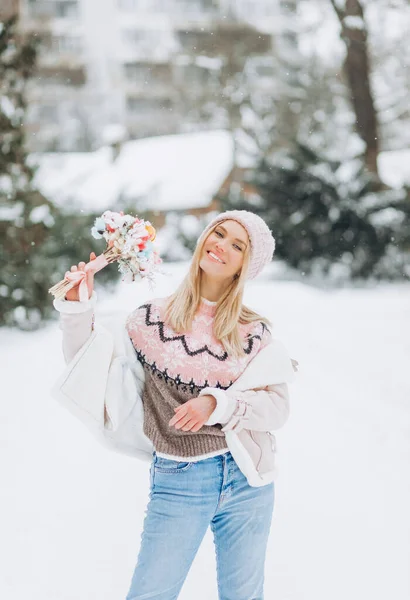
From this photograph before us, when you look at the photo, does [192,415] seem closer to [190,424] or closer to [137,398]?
[190,424]

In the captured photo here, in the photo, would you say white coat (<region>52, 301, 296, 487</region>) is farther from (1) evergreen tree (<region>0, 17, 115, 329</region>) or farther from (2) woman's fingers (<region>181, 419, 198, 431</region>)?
(1) evergreen tree (<region>0, 17, 115, 329</region>)

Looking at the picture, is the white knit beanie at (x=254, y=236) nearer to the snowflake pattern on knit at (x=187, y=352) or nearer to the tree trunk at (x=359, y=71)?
the snowflake pattern on knit at (x=187, y=352)

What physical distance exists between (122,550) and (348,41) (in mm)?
9910

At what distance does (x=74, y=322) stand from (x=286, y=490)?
2537mm

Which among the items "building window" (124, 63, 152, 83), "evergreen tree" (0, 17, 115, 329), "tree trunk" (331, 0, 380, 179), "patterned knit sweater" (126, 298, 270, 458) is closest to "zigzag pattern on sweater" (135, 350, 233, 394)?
"patterned knit sweater" (126, 298, 270, 458)

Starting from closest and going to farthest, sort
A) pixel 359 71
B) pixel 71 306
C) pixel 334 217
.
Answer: pixel 71 306 → pixel 334 217 → pixel 359 71

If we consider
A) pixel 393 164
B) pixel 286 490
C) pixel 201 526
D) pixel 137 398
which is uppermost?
pixel 393 164

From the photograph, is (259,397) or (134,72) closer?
(259,397)

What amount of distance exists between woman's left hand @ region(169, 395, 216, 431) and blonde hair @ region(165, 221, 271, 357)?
19 cm

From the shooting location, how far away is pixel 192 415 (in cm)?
174

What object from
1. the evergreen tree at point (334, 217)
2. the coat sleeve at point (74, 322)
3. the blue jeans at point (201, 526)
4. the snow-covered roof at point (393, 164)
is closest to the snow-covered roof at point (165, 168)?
the snow-covered roof at point (393, 164)

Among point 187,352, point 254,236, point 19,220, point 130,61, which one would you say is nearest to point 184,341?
point 187,352

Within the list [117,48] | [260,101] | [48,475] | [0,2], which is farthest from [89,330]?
[117,48]

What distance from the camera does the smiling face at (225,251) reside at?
6.23 ft
